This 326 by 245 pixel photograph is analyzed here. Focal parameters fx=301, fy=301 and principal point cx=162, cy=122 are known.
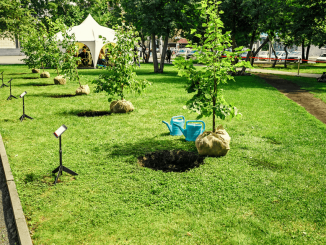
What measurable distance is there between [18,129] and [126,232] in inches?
237

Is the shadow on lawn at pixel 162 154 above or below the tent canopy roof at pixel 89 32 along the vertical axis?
below

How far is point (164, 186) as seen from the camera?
523 cm

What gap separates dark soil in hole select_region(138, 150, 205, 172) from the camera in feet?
20.8

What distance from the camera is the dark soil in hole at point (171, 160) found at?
634 centimetres

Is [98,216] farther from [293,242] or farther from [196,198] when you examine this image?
[293,242]

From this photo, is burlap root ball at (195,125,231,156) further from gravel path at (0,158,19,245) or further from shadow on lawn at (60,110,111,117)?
shadow on lawn at (60,110,111,117)

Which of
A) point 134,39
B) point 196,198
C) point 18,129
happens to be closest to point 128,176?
point 196,198

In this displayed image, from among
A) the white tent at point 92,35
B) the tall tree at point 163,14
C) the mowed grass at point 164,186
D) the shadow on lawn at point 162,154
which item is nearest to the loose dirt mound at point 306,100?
the mowed grass at point 164,186

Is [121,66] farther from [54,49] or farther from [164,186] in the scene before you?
[54,49]

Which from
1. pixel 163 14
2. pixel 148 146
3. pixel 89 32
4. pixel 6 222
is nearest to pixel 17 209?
pixel 6 222

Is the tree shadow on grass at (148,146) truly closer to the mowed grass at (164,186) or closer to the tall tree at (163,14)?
the mowed grass at (164,186)

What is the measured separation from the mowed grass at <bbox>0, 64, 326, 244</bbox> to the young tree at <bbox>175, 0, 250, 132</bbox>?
1.12 meters

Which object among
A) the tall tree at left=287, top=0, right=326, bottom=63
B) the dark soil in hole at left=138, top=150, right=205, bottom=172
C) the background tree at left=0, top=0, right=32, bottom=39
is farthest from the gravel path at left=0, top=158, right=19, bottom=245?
the background tree at left=0, top=0, right=32, bottom=39

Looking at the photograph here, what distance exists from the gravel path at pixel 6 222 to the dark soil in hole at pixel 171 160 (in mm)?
2543
